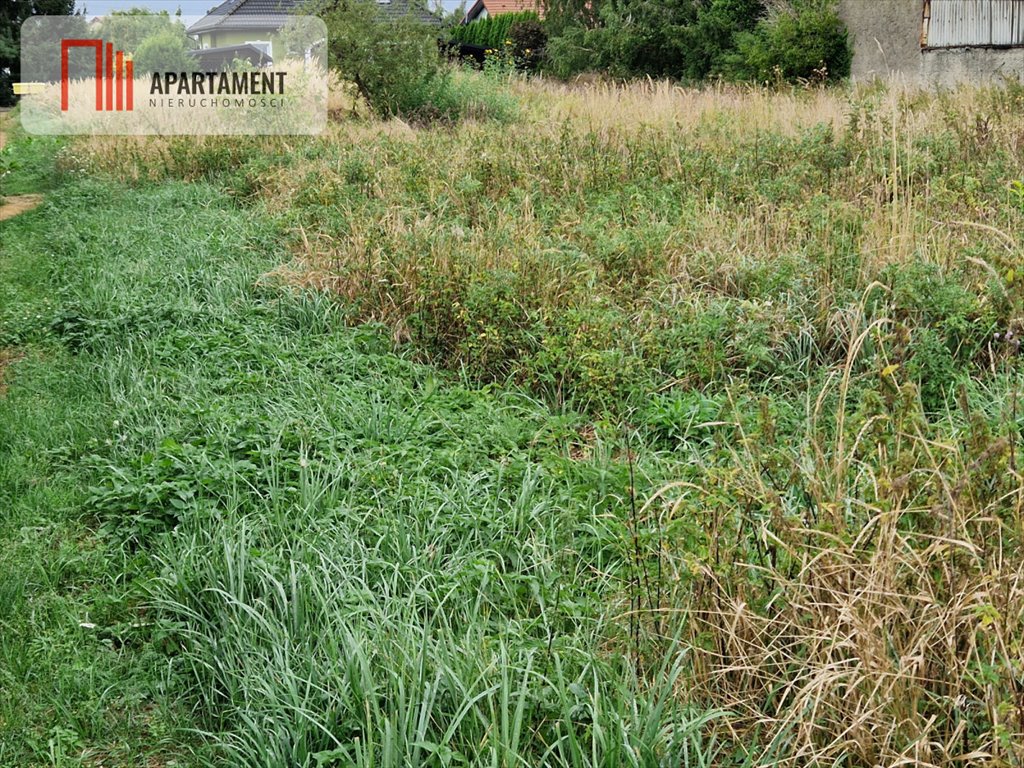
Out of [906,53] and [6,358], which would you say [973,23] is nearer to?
[906,53]

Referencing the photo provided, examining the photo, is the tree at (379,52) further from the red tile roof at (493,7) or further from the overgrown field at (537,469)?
the red tile roof at (493,7)

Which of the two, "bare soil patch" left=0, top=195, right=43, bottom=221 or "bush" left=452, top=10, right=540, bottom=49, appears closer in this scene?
"bare soil patch" left=0, top=195, right=43, bottom=221

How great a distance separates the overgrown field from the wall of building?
819cm

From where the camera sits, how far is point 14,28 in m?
37.4

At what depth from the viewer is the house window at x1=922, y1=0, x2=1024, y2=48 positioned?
51.6 feet

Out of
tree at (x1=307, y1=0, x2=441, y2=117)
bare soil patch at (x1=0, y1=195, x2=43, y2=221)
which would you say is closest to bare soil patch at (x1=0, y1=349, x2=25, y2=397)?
bare soil patch at (x1=0, y1=195, x2=43, y2=221)

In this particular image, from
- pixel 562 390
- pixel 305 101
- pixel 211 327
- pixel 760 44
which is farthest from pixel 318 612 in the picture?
pixel 760 44

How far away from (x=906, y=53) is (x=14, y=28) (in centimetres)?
3305

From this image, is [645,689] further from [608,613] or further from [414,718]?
[414,718]

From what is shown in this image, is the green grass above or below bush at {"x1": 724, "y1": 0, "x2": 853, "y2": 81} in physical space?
below

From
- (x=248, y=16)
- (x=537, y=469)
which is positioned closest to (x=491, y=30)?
(x=248, y=16)

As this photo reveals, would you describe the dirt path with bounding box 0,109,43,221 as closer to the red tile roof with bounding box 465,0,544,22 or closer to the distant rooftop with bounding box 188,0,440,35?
the red tile roof with bounding box 465,0,544,22

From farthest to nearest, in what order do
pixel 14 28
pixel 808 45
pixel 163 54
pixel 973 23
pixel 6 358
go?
pixel 14 28 < pixel 163 54 < pixel 808 45 < pixel 973 23 < pixel 6 358

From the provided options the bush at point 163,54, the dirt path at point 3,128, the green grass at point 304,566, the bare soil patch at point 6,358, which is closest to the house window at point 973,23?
the green grass at point 304,566
